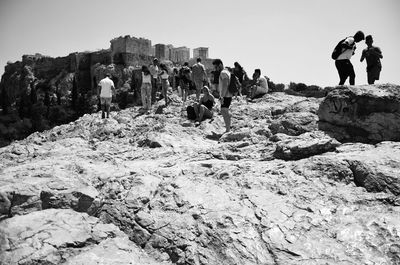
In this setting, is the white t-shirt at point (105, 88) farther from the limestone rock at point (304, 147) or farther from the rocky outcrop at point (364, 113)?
the rocky outcrop at point (364, 113)

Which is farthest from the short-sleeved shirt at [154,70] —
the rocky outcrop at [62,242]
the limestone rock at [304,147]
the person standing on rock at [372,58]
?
the rocky outcrop at [62,242]

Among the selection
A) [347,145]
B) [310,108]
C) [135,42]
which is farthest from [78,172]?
[135,42]

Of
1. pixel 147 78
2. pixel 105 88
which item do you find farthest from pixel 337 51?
pixel 105 88

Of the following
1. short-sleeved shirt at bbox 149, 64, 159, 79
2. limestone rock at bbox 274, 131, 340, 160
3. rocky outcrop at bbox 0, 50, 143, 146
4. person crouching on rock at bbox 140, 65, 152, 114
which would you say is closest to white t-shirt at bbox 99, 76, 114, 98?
person crouching on rock at bbox 140, 65, 152, 114

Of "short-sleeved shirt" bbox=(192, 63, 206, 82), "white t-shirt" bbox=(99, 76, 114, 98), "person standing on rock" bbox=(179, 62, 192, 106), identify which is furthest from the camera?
"person standing on rock" bbox=(179, 62, 192, 106)

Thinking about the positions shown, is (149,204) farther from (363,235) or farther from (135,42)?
(135,42)

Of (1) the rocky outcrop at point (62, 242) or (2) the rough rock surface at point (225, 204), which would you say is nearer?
(1) the rocky outcrop at point (62, 242)

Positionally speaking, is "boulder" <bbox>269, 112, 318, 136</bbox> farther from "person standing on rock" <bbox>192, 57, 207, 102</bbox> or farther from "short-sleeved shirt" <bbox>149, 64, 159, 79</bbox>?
"short-sleeved shirt" <bbox>149, 64, 159, 79</bbox>

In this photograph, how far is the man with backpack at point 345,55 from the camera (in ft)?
28.9

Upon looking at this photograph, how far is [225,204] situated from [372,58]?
8.29 m

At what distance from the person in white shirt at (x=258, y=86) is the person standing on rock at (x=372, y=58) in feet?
18.3

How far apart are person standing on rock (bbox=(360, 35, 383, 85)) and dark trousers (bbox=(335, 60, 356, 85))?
2198 mm

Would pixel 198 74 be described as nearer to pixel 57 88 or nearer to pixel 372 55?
pixel 372 55

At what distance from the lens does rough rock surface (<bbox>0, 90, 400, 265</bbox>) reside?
4.55 meters
